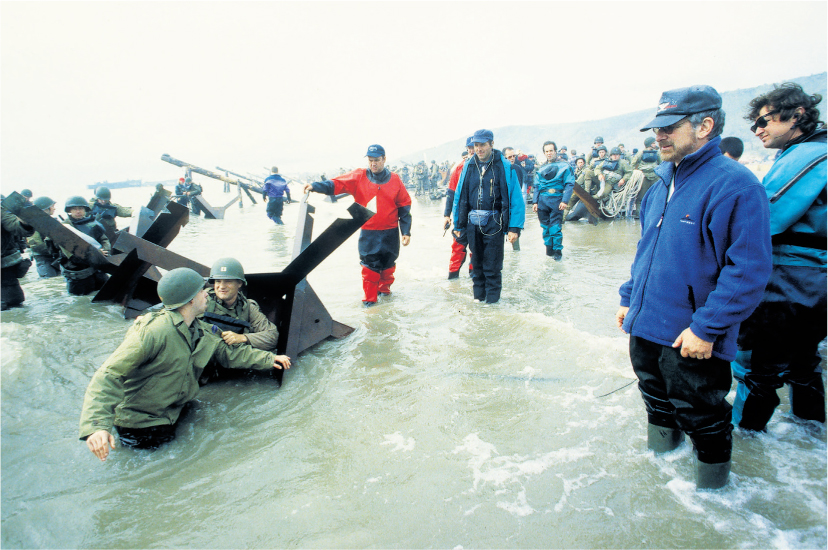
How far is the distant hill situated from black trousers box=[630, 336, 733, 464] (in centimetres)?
2402

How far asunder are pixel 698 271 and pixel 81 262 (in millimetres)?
7286

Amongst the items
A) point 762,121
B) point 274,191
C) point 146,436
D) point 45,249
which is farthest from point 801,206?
point 274,191

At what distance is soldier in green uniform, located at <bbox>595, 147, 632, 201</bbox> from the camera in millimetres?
12180

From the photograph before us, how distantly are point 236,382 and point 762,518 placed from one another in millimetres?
3652

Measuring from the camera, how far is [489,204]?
17.2 feet

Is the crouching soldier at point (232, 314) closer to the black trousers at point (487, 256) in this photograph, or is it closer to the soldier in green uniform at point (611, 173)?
the black trousers at point (487, 256)

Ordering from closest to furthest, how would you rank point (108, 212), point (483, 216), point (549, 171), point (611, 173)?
point (483, 216) → point (549, 171) → point (108, 212) → point (611, 173)

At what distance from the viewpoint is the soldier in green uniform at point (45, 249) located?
6.30 metres

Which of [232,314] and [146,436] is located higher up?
[232,314]

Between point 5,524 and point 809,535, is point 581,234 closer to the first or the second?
point 809,535

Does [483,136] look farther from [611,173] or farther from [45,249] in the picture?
Answer: [611,173]

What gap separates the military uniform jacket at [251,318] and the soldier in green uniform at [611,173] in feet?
35.8

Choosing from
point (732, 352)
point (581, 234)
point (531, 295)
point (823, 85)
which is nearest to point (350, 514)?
point (732, 352)

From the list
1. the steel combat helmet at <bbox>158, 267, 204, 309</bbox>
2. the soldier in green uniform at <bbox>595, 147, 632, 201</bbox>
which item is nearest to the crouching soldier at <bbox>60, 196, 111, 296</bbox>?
the steel combat helmet at <bbox>158, 267, 204, 309</bbox>
